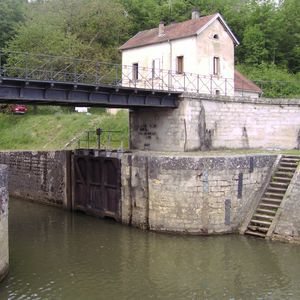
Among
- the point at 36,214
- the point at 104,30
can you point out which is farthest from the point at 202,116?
the point at 104,30

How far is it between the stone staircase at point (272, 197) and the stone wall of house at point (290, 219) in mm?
400

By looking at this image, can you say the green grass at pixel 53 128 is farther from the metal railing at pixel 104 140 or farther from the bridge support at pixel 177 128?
the bridge support at pixel 177 128

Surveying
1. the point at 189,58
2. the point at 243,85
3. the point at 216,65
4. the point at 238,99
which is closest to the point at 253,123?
the point at 238,99

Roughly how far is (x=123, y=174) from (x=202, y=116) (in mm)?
5008

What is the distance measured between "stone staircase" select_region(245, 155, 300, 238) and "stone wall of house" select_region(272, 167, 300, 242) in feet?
1.31

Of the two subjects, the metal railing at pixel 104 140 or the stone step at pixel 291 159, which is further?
the metal railing at pixel 104 140

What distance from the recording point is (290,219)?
16250mm

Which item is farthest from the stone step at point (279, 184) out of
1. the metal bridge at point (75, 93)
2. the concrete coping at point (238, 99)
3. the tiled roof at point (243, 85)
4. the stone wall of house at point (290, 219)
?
the tiled roof at point (243, 85)

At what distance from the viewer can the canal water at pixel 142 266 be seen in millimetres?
12094

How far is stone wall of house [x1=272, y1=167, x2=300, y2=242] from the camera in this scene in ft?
52.6

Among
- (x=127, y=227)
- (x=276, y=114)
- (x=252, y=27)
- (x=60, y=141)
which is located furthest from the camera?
(x=252, y=27)

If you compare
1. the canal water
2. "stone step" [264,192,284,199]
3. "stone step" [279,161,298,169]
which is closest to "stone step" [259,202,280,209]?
"stone step" [264,192,284,199]

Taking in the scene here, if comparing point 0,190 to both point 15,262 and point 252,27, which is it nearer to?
point 15,262

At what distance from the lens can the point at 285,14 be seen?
47.1m
